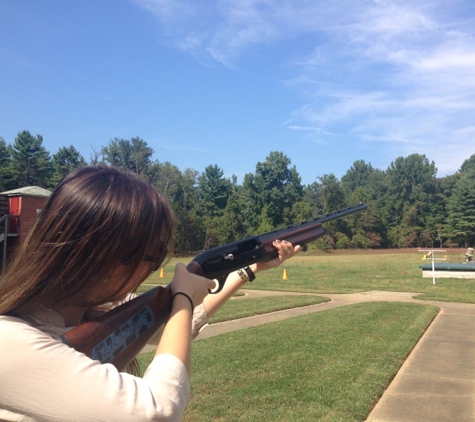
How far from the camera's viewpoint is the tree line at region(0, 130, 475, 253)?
55.1m

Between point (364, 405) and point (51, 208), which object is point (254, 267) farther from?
point (364, 405)

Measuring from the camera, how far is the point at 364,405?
4.67 m

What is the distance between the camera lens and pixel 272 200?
64375 millimetres

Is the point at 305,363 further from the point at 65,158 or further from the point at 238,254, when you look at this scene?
the point at 65,158

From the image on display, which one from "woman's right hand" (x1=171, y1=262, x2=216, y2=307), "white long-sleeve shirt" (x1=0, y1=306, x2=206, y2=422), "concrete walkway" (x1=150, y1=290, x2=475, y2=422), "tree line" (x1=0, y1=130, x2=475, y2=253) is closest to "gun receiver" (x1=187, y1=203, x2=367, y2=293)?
"woman's right hand" (x1=171, y1=262, x2=216, y2=307)

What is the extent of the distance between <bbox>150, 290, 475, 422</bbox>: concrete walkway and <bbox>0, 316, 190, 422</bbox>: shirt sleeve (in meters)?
3.83

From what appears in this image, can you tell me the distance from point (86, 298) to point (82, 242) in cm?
19

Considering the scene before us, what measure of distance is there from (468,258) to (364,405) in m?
24.9

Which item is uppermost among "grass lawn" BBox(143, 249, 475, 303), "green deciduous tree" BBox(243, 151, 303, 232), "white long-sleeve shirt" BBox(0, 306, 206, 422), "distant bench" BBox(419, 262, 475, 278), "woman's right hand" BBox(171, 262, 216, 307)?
"green deciduous tree" BBox(243, 151, 303, 232)

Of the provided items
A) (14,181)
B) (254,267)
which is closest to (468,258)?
(254,267)

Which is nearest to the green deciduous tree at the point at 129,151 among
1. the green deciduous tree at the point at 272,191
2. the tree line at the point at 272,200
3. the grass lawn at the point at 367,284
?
the tree line at the point at 272,200

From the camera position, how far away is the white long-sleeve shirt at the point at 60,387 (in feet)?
3.64

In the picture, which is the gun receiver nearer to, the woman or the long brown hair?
the woman

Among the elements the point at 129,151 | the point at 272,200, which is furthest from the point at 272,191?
the point at 129,151
